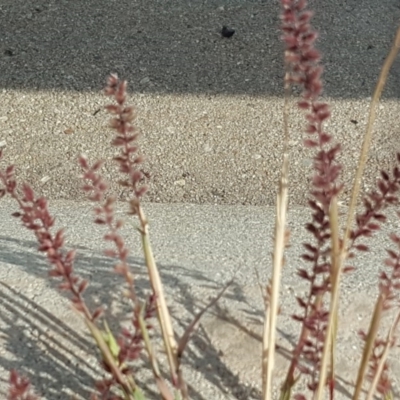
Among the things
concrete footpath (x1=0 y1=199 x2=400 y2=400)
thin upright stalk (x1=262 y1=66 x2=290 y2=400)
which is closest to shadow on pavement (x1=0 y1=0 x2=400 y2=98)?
concrete footpath (x1=0 y1=199 x2=400 y2=400)

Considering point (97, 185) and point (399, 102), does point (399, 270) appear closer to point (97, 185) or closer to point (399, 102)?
point (97, 185)

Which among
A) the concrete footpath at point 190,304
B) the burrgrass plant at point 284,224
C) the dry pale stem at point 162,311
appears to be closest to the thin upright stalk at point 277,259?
the burrgrass plant at point 284,224

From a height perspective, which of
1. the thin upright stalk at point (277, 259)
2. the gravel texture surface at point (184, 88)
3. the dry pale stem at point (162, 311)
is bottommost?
the dry pale stem at point (162, 311)

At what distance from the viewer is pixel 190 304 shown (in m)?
2.03

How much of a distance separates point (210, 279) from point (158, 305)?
32.4 inches

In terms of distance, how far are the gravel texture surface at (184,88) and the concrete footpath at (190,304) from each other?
2.60ft

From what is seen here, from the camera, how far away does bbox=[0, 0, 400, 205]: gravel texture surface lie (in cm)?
346

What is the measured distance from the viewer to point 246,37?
4.31 metres

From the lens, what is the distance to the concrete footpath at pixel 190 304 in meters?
1.81

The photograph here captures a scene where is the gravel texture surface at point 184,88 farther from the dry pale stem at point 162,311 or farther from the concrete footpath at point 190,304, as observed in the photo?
the dry pale stem at point 162,311

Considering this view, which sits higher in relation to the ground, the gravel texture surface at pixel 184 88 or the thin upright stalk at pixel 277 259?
the gravel texture surface at pixel 184 88

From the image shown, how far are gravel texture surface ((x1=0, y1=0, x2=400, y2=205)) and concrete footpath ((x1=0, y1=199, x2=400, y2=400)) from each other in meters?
0.79

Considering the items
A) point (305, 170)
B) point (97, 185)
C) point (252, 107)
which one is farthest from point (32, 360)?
point (252, 107)

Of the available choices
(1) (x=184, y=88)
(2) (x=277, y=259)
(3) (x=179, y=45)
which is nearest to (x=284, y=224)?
(2) (x=277, y=259)
